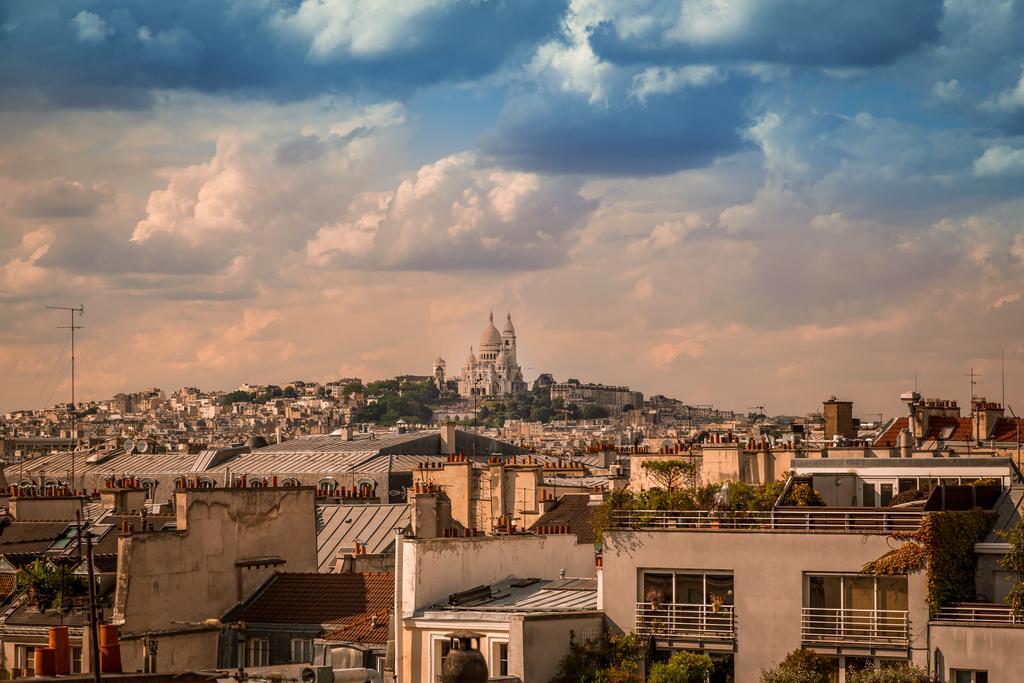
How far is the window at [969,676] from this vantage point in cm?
2436

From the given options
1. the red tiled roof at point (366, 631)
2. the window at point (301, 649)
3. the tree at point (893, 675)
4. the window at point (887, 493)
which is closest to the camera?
the tree at point (893, 675)

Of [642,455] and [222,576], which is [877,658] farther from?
[642,455]

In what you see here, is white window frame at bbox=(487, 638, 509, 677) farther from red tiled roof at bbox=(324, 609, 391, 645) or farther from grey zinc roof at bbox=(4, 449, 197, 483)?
grey zinc roof at bbox=(4, 449, 197, 483)

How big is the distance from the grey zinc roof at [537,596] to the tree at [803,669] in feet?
10.6

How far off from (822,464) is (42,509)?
69.2ft

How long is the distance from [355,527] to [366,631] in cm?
1712

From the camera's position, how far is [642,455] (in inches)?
2270

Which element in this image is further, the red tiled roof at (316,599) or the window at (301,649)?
the red tiled roof at (316,599)

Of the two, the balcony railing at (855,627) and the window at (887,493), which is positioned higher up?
the window at (887,493)

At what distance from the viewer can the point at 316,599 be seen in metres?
33.7

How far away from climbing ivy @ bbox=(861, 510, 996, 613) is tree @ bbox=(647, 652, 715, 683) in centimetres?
250

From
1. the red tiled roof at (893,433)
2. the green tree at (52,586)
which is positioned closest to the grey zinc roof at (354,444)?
the red tiled roof at (893,433)

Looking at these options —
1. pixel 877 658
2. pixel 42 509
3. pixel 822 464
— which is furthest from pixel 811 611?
pixel 42 509

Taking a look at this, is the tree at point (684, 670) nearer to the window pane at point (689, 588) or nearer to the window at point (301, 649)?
the window pane at point (689, 588)
